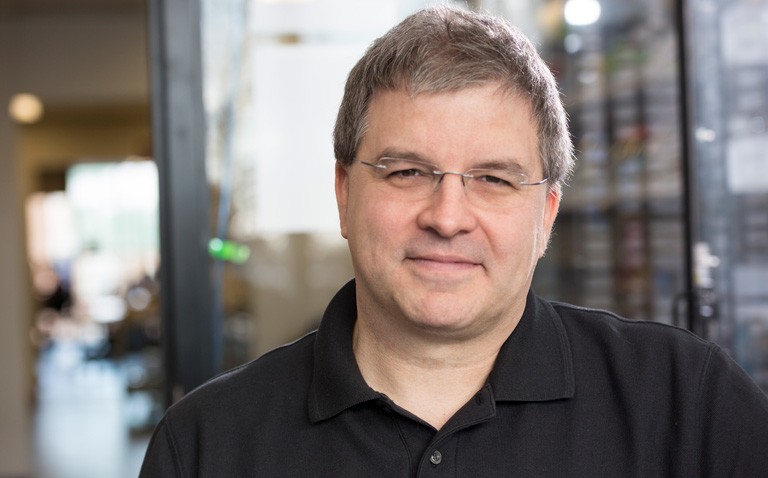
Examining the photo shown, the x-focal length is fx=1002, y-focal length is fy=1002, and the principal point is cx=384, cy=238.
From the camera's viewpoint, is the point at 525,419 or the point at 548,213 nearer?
the point at 525,419

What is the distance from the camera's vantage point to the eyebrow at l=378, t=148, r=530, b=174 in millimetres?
1240

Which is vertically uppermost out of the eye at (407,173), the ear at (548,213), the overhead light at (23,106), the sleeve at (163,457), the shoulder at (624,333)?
the overhead light at (23,106)

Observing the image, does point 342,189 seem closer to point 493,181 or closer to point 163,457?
point 493,181

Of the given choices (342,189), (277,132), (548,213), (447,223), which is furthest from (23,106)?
(447,223)

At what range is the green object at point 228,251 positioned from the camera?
293cm

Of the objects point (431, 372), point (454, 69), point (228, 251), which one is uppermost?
point (454, 69)

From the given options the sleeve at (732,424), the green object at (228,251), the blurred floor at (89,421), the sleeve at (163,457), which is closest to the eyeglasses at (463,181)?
the sleeve at (732,424)

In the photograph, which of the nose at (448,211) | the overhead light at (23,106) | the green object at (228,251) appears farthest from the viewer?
the overhead light at (23,106)

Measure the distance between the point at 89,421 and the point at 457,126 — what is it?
823 centimetres

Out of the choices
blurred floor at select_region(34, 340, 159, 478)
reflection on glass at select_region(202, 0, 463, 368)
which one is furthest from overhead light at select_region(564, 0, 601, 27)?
blurred floor at select_region(34, 340, 159, 478)

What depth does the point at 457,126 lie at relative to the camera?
1.23 metres

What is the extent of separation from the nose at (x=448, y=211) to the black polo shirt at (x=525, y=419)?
21 cm

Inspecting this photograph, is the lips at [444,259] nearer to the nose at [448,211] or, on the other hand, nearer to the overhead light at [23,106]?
the nose at [448,211]

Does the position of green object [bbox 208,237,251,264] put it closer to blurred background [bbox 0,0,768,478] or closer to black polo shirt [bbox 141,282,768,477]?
blurred background [bbox 0,0,768,478]
